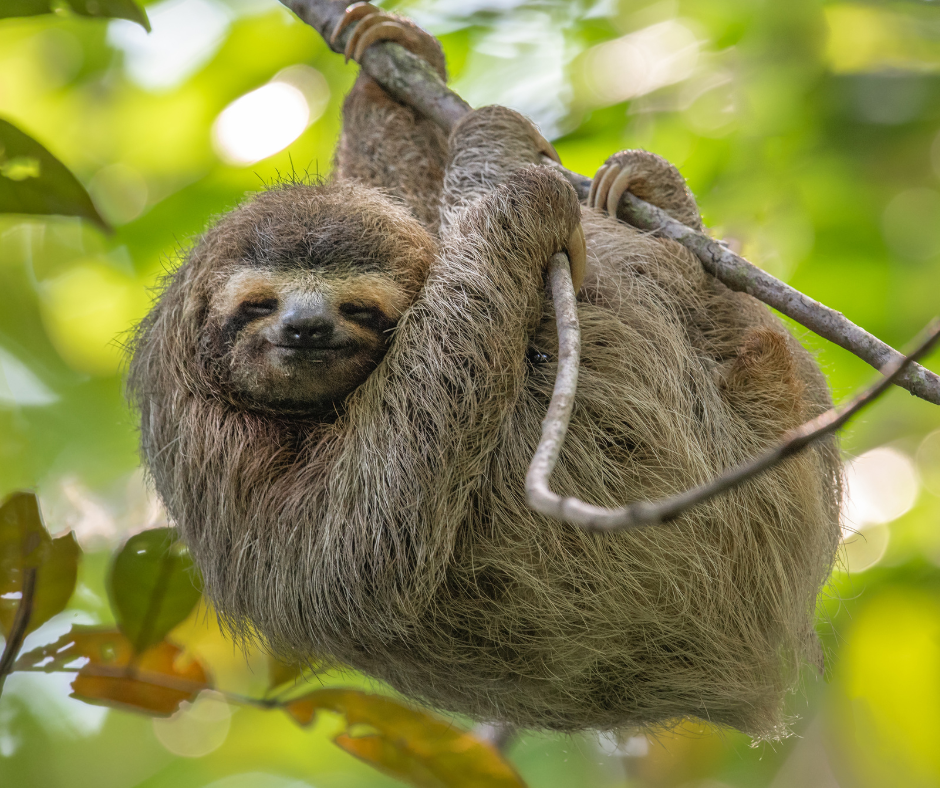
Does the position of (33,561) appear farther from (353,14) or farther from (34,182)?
(353,14)

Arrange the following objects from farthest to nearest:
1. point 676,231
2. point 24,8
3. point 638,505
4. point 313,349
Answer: point 676,231 → point 24,8 → point 313,349 → point 638,505

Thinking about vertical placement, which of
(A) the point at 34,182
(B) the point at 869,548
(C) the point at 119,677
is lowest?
(B) the point at 869,548

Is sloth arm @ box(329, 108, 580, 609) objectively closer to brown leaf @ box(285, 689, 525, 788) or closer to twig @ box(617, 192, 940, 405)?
twig @ box(617, 192, 940, 405)

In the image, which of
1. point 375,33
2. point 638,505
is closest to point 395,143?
point 375,33

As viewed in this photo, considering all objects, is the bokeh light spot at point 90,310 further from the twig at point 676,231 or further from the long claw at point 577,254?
the long claw at point 577,254

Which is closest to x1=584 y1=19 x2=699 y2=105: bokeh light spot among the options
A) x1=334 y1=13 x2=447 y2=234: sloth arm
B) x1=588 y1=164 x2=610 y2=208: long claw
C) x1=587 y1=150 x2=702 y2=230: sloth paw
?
x1=334 y1=13 x2=447 y2=234: sloth arm

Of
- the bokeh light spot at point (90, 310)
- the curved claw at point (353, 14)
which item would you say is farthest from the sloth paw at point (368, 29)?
the bokeh light spot at point (90, 310)

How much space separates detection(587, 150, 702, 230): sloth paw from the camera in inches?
216

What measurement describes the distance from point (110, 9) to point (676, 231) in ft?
11.5

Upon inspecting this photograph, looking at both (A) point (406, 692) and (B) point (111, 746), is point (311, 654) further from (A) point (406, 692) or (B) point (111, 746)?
(B) point (111, 746)

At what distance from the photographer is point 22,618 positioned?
457 centimetres

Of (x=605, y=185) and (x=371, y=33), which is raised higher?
(x=371, y=33)

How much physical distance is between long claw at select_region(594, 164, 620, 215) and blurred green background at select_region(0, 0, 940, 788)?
2793 mm

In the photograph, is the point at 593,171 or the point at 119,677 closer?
the point at 119,677
